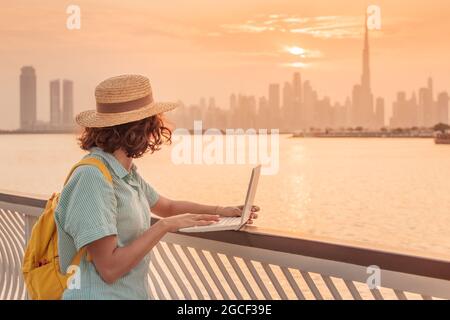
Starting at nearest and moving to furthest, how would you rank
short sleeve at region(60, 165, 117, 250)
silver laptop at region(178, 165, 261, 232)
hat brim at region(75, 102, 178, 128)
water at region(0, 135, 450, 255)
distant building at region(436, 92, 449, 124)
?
1. short sleeve at region(60, 165, 117, 250)
2. hat brim at region(75, 102, 178, 128)
3. silver laptop at region(178, 165, 261, 232)
4. distant building at region(436, 92, 449, 124)
5. water at region(0, 135, 450, 255)

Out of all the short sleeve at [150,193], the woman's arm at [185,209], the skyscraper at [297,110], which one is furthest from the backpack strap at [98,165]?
the skyscraper at [297,110]

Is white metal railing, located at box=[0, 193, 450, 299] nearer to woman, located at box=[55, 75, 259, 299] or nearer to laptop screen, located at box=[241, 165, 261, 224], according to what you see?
laptop screen, located at box=[241, 165, 261, 224]

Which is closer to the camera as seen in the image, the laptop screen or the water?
the laptop screen

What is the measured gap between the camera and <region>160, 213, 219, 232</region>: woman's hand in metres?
1.69

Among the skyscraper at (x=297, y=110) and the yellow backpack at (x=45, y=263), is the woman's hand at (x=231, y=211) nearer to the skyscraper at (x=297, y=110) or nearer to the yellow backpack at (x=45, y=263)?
the yellow backpack at (x=45, y=263)

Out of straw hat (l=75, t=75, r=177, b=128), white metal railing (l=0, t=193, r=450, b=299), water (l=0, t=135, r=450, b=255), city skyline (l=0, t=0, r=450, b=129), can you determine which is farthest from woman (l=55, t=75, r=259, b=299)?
city skyline (l=0, t=0, r=450, b=129)

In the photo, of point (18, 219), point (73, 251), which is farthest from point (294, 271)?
point (18, 219)

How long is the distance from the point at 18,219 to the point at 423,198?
56.4 meters

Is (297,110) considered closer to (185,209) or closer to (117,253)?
(185,209)

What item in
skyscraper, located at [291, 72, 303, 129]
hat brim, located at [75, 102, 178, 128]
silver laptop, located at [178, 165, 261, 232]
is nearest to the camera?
hat brim, located at [75, 102, 178, 128]

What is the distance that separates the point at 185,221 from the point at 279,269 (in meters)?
0.47

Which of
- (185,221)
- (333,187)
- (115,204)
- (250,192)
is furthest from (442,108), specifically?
(115,204)

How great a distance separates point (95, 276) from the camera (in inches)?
66.1

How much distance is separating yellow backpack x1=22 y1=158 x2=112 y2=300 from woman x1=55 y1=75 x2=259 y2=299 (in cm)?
3
